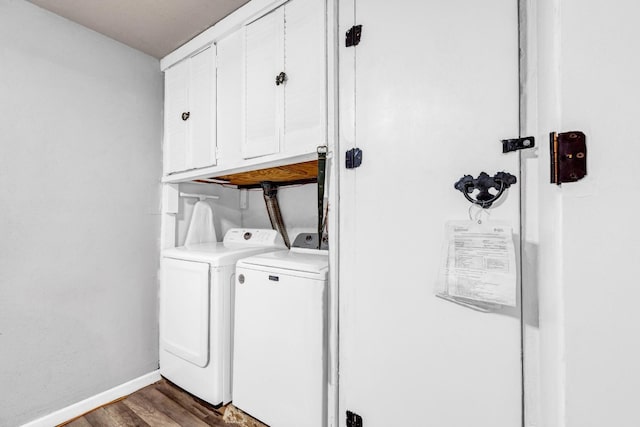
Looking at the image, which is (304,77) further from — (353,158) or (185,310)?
(185,310)

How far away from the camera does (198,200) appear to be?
2508mm

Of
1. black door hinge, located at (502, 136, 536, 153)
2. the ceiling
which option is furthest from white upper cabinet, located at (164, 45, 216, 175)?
black door hinge, located at (502, 136, 536, 153)

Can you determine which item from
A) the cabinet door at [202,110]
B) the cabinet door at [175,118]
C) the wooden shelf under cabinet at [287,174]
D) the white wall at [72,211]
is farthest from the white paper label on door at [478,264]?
the white wall at [72,211]

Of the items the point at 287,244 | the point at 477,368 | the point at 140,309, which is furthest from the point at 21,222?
the point at 477,368

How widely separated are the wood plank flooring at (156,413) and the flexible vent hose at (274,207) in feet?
4.23

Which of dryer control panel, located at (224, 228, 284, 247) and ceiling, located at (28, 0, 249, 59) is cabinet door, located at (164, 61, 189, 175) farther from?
dryer control panel, located at (224, 228, 284, 247)

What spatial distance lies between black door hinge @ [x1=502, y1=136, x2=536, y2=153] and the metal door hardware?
12 cm

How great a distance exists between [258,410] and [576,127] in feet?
6.39

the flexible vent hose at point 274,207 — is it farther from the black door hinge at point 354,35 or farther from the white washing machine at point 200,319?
the black door hinge at point 354,35

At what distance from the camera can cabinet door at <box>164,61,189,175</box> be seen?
2.15 meters

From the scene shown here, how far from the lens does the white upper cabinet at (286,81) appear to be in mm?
1414

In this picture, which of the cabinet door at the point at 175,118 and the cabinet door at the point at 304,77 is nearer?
the cabinet door at the point at 304,77

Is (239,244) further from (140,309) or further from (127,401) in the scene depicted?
(127,401)

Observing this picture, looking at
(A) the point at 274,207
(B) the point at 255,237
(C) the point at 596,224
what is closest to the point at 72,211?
(B) the point at 255,237
